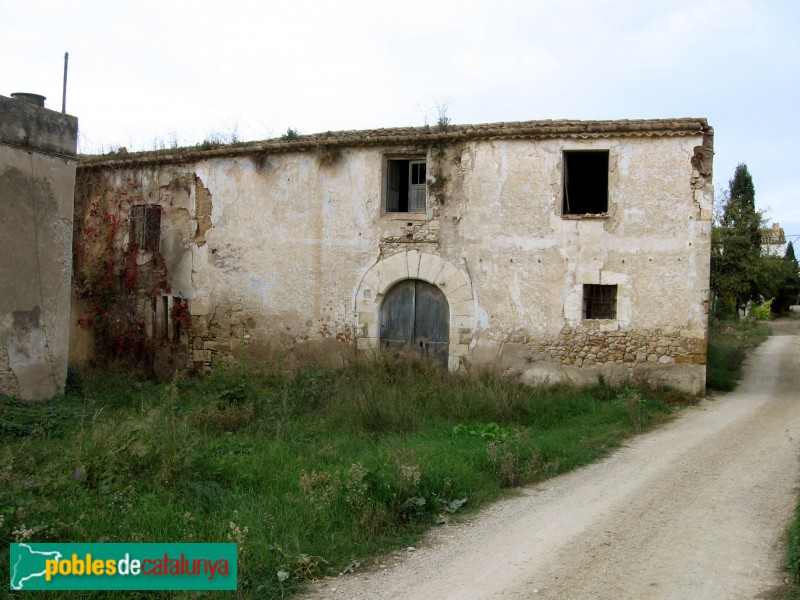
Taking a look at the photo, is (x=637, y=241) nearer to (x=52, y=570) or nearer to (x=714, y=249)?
(x=52, y=570)

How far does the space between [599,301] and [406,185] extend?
13.9 ft

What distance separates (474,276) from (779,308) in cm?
3012

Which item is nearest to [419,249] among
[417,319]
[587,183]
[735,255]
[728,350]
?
[417,319]

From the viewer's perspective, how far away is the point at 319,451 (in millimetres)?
7227

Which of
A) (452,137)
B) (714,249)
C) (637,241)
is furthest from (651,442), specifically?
(714,249)

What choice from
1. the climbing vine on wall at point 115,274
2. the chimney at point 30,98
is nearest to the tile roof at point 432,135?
the climbing vine on wall at point 115,274

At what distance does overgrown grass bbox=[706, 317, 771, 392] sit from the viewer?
40.1ft

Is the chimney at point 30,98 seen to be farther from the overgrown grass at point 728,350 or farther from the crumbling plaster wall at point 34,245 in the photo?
the overgrown grass at point 728,350

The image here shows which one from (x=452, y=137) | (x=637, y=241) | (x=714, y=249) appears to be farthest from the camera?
(x=714, y=249)

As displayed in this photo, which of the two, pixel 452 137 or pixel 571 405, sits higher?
pixel 452 137

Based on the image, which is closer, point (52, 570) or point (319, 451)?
point (52, 570)

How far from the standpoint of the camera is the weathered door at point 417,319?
1235 centimetres

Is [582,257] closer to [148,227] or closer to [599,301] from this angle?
[599,301]

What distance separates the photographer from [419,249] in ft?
40.7
